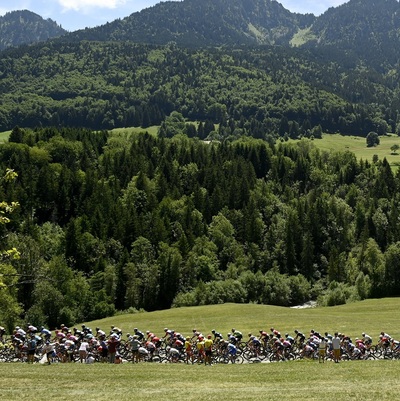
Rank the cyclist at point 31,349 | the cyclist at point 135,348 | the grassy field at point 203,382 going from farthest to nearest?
the cyclist at point 135,348
the cyclist at point 31,349
the grassy field at point 203,382

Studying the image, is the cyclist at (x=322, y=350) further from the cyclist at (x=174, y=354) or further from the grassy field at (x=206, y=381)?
the cyclist at (x=174, y=354)

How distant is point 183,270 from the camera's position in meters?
112

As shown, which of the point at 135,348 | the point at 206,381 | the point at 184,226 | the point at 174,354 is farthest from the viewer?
the point at 184,226

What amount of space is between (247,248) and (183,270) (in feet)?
75.0

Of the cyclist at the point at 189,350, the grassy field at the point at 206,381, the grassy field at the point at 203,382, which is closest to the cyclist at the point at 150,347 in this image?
the cyclist at the point at 189,350

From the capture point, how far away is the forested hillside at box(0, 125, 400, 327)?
101562mm

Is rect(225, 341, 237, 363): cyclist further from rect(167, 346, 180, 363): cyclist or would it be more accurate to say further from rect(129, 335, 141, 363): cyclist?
rect(129, 335, 141, 363): cyclist

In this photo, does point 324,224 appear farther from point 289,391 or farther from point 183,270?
point 289,391

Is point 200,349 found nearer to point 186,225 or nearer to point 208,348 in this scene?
point 208,348

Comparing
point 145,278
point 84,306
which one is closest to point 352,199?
point 145,278

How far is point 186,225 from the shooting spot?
129000mm

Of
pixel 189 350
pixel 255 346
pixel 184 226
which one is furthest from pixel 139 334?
pixel 184 226

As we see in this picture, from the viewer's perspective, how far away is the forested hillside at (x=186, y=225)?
101562mm

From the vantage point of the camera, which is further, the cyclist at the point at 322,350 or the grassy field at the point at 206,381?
the cyclist at the point at 322,350
